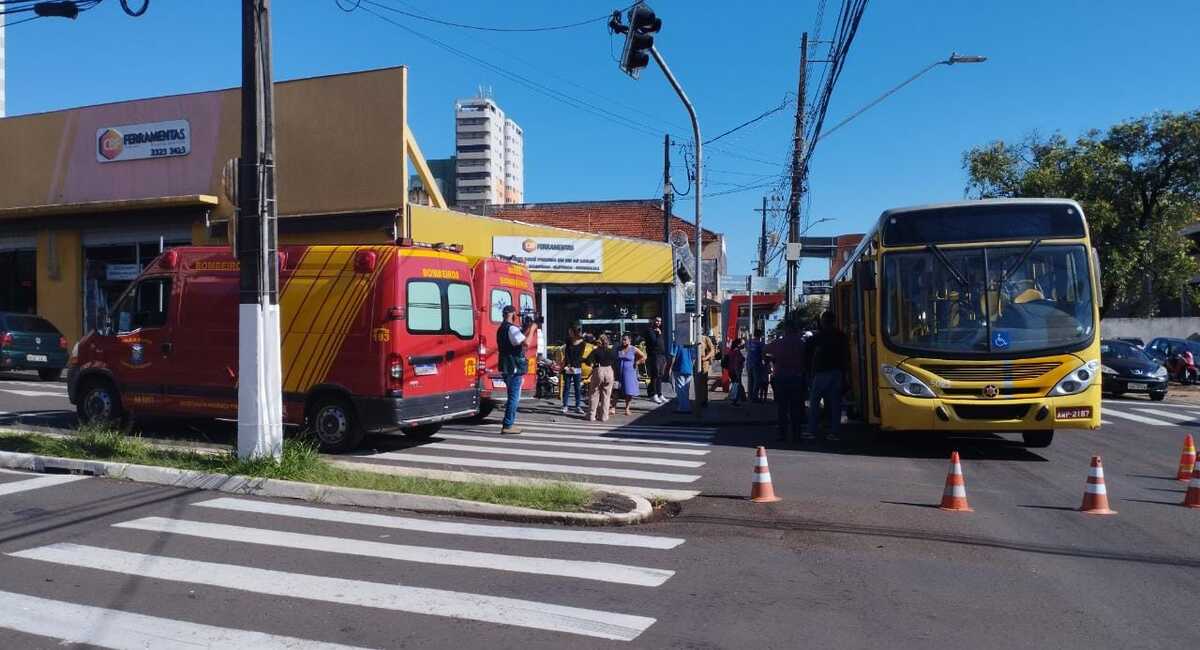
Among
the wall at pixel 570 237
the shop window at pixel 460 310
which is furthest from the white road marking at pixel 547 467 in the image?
the wall at pixel 570 237

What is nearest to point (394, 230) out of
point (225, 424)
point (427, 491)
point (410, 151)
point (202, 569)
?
point (410, 151)

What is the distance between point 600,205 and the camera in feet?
135

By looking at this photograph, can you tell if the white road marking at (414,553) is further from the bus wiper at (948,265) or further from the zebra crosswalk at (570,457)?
the bus wiper at (948,265)

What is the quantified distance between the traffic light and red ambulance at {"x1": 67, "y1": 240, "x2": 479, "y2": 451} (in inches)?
181

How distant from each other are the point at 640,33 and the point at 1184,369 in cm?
2424

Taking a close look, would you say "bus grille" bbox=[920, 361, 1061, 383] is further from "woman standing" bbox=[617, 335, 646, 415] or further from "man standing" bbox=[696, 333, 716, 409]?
"woman standing" bbox=[617, 335, 646, 415]

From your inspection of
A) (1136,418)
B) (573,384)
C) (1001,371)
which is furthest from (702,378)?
(1136,418)

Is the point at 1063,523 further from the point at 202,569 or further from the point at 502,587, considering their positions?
the point at 202,569

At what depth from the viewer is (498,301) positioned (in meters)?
16.5

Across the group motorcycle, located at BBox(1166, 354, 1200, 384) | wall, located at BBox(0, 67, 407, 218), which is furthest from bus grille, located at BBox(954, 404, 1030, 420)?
motorcycle, located at BBox(1166, 354, 1200, 384)

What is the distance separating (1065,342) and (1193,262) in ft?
92.2

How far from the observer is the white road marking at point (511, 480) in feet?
28.9

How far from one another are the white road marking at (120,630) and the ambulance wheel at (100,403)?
7.52 m

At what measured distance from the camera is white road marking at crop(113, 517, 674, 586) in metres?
6.06
